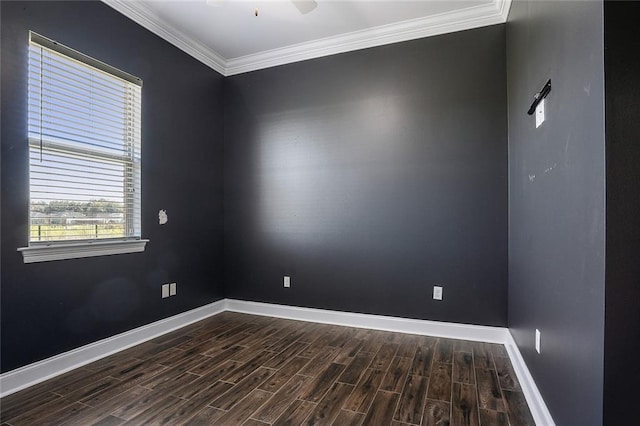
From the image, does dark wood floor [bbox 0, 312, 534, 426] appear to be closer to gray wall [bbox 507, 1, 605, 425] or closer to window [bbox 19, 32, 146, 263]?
gray wall [bbox 507, 1, 605, 425]

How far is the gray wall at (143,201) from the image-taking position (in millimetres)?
1993

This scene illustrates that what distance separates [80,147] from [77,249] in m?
0.74

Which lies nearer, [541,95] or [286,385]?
[541,95]

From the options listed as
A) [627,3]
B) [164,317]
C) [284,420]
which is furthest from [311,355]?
[627,3]

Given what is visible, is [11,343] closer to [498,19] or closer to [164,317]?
[164,317]

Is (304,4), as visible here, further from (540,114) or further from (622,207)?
(622,207)

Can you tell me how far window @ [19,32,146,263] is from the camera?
2121 mm

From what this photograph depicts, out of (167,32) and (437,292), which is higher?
(167,32)

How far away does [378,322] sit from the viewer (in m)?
3.14

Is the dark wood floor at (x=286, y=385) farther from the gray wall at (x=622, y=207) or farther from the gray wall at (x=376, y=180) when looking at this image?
the gray wall at (x=622, y=207)

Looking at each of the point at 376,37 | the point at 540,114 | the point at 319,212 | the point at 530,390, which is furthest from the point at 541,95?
the point at 319,212

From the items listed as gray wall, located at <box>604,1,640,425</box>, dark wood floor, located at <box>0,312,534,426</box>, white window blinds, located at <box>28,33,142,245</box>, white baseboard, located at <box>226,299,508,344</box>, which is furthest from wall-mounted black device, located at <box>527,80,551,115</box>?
white window blinds, located at <box>28,33,142,245</box>

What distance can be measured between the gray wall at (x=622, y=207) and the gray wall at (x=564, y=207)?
1.0 inches

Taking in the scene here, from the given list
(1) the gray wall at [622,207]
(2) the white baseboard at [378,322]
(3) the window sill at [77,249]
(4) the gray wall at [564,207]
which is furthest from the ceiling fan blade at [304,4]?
(2) the white baseboard at [378,322]
